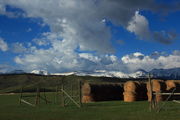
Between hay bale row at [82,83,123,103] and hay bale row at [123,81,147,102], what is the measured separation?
13.4 feet

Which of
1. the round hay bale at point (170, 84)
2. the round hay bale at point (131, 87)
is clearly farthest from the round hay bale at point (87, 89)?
the round hay bale at point (170, 84)

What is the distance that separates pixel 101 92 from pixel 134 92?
5852 millimetres

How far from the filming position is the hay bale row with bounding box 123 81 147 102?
1920 inches

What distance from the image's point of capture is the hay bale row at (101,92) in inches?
1999

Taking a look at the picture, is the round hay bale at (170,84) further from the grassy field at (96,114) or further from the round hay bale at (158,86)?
the grassy field at (96,114)

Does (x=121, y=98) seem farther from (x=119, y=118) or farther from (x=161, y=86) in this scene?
(x=119, y=118)

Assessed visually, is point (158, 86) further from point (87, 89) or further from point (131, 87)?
point (87, 89)

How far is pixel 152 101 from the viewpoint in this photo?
3056 cm

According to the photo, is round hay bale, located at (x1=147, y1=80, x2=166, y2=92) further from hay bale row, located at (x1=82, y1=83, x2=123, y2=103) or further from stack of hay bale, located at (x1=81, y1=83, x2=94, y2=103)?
stack of hay bale, located at (x1=81, y1=83, x2=94, y2=103)

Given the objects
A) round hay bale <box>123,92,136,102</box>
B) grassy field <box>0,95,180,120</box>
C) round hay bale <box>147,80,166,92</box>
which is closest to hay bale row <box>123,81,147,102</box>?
round hay bale <box>123,92,136,102</box>

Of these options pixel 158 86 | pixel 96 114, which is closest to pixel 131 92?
pixel 158 86

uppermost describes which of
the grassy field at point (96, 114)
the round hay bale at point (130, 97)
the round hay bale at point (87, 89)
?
the round hay bale at point (87, 89)

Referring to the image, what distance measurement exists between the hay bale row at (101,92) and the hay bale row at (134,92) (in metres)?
4.07

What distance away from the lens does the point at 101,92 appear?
52.4 meters
